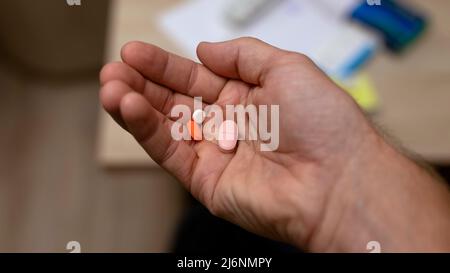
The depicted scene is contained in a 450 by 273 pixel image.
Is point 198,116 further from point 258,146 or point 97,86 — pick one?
point 97,86

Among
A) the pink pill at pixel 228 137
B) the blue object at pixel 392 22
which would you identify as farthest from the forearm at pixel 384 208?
the blue object at pixel 392 22

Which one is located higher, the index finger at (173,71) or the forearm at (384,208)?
the index finger at (173,71)

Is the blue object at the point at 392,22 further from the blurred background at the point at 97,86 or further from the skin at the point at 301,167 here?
the skin at the point at 301,167

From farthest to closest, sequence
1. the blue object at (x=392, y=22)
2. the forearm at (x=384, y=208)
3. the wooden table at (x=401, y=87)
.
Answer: the blue object at (x=392, y=22)
the wooden table at (x=401, y=87)
the forearm at (x=384, y=208)

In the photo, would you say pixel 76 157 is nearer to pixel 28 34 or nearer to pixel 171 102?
pixel 28 34

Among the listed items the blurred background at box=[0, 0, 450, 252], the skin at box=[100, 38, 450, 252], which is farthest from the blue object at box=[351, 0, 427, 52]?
the skin at box=[100, 38, 450, 252]

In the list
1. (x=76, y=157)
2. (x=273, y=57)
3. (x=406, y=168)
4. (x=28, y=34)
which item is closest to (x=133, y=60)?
(x=273, y=57)
